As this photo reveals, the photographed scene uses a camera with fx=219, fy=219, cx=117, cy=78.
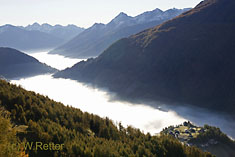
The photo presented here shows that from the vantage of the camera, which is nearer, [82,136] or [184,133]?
[82,136]

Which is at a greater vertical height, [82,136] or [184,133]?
[82,136]

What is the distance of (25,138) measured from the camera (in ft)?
66.9

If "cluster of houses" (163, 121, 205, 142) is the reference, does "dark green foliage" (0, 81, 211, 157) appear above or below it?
above

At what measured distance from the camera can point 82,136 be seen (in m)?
24.1

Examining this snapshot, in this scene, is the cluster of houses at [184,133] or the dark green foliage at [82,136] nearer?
the dark green foliage at [82,136]

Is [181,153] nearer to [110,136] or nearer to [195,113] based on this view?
[110,136]

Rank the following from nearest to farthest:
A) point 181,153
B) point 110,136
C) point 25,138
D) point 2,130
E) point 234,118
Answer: point 2,130 < point 25,138 < point 181,153 < point 110,136 < point 234,118

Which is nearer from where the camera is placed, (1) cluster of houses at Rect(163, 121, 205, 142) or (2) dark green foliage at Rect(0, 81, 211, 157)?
(2) dark green foliage at Rect(0, 81, 211, 157)

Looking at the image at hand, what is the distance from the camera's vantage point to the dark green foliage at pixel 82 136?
2030 cm

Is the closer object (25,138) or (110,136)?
(25,138)

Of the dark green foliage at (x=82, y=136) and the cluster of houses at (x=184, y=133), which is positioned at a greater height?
the dark green foliage at (x=82, y=136)

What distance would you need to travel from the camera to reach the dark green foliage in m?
20.3

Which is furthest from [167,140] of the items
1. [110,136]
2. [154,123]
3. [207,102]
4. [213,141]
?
[207,102]

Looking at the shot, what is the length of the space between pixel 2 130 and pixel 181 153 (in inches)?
740
